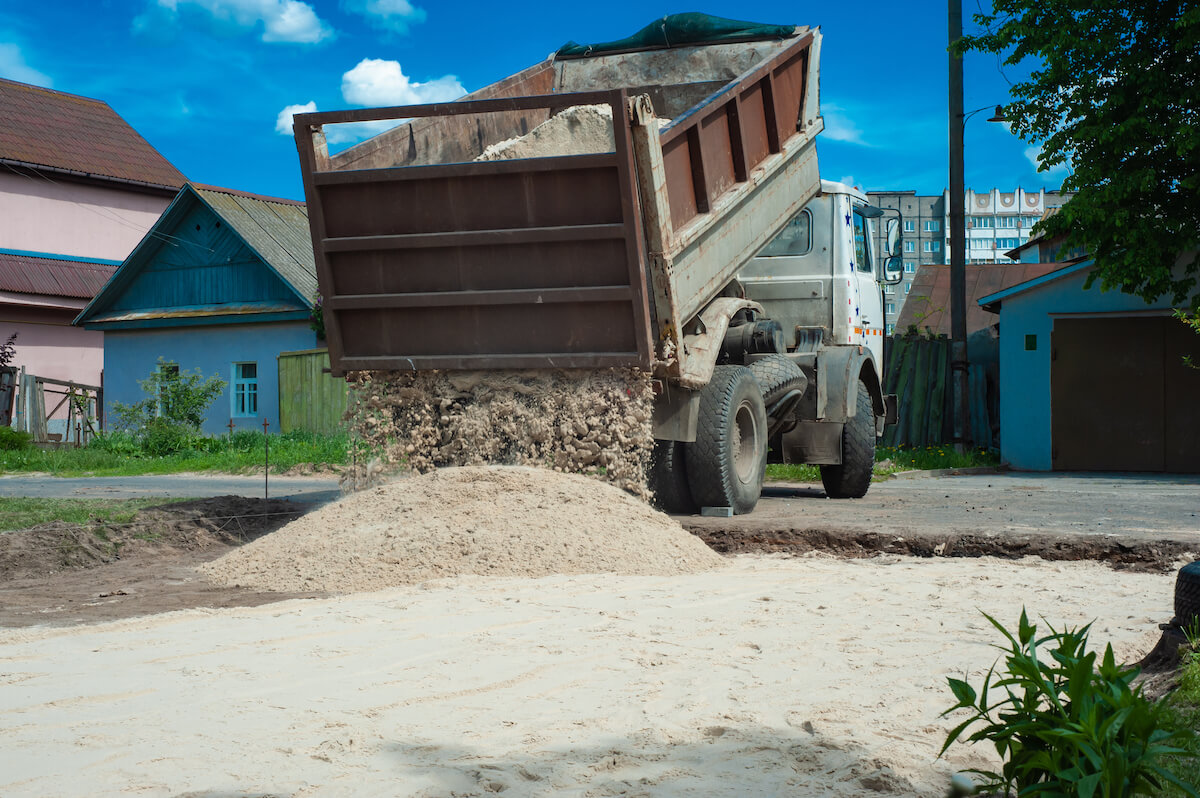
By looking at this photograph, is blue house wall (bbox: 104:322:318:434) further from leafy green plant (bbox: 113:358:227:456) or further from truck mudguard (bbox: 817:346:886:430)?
truck mudguard (bbox: 817:346:886:430)

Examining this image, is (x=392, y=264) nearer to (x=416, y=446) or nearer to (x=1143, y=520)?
(x=416, y=446)

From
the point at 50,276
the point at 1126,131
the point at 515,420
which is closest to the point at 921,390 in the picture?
the point at 1126,131

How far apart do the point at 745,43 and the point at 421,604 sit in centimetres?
630

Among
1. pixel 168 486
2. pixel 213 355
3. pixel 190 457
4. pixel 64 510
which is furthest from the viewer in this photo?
pixel 213 355

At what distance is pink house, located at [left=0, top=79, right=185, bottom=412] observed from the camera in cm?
2975

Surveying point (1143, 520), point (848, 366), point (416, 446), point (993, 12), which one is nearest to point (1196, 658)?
point (416, 446)

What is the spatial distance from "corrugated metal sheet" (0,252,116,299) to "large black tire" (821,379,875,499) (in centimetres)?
2508

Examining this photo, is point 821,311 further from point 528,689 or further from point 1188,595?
point 528,689

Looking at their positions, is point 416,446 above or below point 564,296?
below

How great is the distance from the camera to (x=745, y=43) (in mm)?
9828

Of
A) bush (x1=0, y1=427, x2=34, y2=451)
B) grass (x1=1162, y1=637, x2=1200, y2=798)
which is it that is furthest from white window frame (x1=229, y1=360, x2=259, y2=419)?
grass (x1=1162, y1=637, x2=1200, y2=798)

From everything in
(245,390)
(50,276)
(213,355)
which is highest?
(50,276)

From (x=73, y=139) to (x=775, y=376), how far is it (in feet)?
99.3

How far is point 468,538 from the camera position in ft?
21.9
